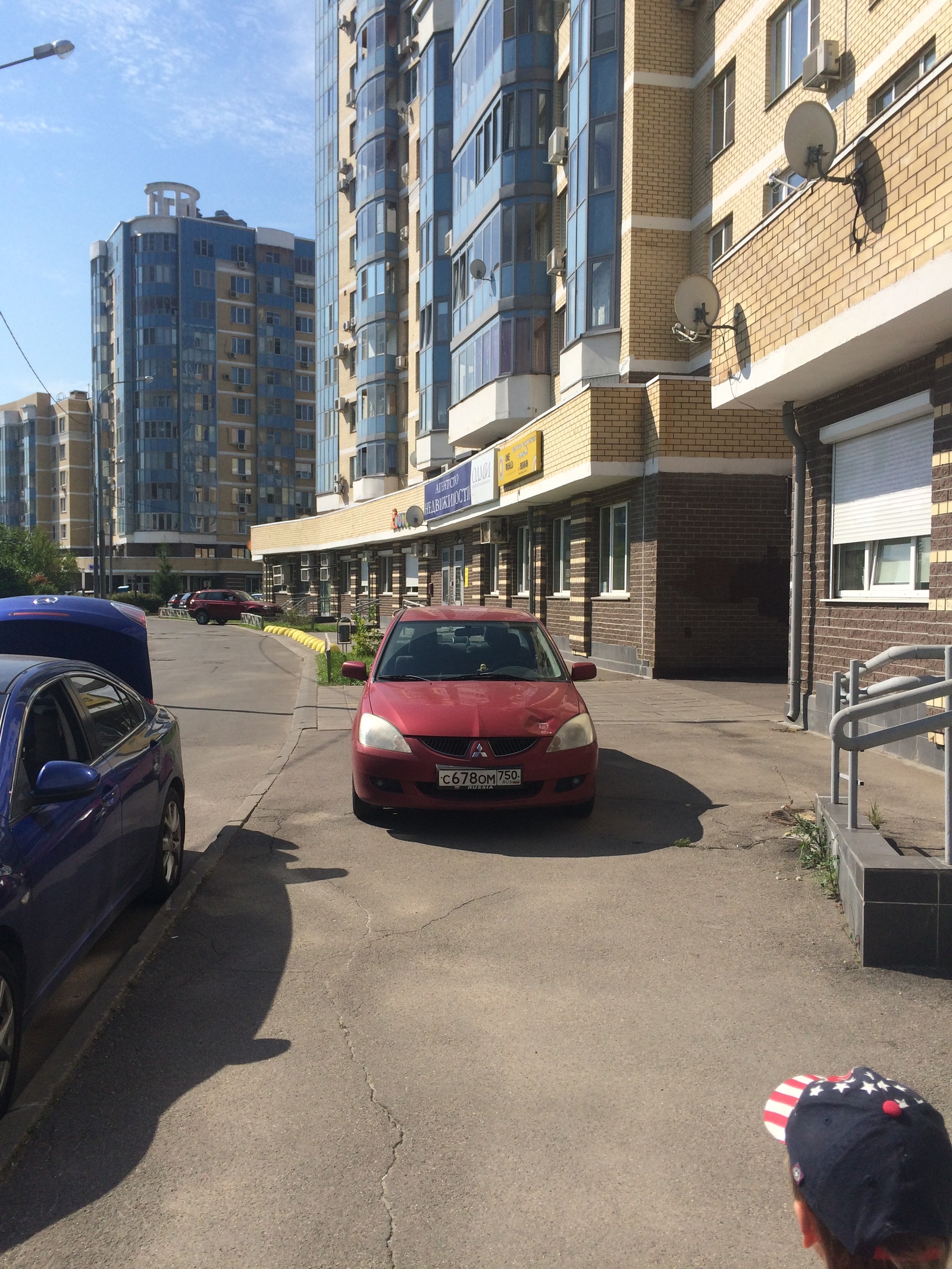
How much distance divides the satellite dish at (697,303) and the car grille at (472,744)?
867 cm

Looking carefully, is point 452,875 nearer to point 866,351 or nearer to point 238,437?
point 866,351

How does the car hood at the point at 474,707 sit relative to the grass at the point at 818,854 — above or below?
above

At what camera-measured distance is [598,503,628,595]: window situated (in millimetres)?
17750

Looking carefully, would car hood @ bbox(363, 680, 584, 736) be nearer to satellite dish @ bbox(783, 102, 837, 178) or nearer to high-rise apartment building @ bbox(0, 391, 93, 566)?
satellite dish @ bbox(783, 102, 837, 178)

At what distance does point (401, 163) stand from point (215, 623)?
2321 centimetres

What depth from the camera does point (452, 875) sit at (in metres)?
5.66

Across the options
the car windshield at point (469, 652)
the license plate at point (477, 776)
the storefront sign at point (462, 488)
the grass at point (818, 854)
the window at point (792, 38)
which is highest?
the window at point (792, 38)

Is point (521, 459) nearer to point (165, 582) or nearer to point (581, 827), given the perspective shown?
point (581, 827)

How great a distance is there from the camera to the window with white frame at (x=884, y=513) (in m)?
8.92

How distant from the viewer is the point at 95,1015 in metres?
3.63

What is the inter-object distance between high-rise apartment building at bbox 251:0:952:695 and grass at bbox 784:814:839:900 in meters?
4.08

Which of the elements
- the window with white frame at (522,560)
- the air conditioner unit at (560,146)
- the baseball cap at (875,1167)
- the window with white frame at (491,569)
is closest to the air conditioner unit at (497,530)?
the window with white frame at (522,560)

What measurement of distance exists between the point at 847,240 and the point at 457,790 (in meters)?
5.89

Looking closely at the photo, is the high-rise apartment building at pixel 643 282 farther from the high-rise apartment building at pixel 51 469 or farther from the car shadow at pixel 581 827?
the high-rise apartment building at pixel 51 469
